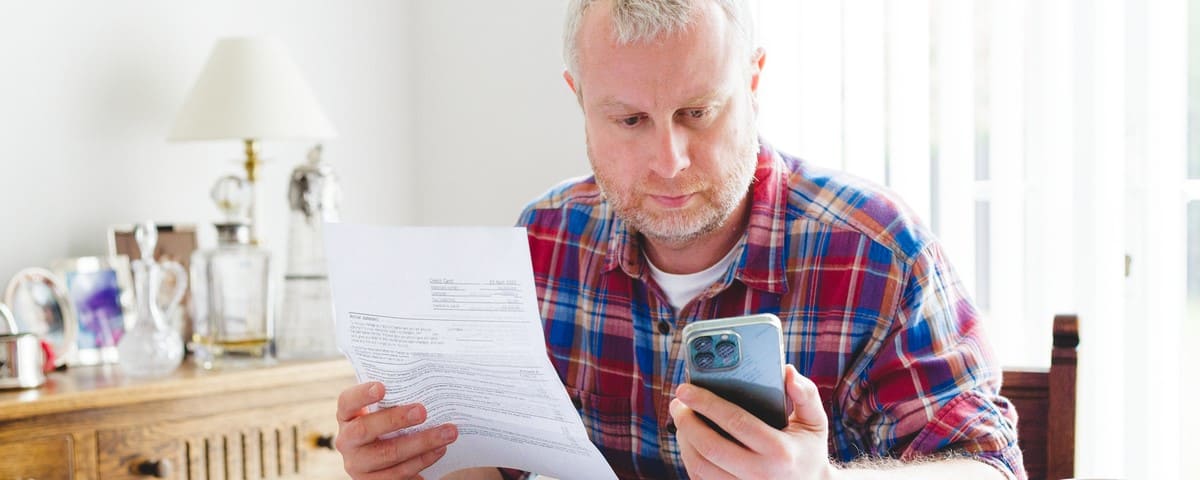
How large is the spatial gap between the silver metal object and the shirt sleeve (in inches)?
50.8

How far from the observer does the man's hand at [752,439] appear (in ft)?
2.99

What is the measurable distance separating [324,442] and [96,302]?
0.49 meters

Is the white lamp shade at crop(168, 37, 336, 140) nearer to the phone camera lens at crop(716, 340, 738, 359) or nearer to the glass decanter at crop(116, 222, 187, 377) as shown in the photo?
the glass decanter at crop(116, 222, 187, 377)

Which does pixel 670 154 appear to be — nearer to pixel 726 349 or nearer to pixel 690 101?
pixel 690 101

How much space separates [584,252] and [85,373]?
1028 millimetres

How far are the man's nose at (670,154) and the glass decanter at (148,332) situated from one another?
1.12m

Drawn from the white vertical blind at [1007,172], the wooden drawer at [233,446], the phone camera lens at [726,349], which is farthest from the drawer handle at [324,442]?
the phone camera lens at [726,349]

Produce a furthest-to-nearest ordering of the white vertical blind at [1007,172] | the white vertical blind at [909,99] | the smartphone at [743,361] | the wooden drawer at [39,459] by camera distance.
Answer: the white vertical blind at [909,99], the white vertical blind at [1007,172], the wooden drawer at [39,459], the smartphone at [743,361]

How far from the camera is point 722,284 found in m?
1.34

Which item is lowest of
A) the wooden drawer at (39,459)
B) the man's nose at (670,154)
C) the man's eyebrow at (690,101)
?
the wooden drawer at (39,459)

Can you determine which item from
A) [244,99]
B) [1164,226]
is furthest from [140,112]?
[1164,226]

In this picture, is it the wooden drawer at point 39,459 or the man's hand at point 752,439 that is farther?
the wooden drawer at point 39,459

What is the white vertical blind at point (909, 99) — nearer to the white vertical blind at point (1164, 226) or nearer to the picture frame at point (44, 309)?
the white vertical blind at point (1164, 226)

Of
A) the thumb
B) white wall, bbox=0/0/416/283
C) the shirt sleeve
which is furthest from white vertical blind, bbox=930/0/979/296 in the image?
white wall, bbox=0/0/416/283
